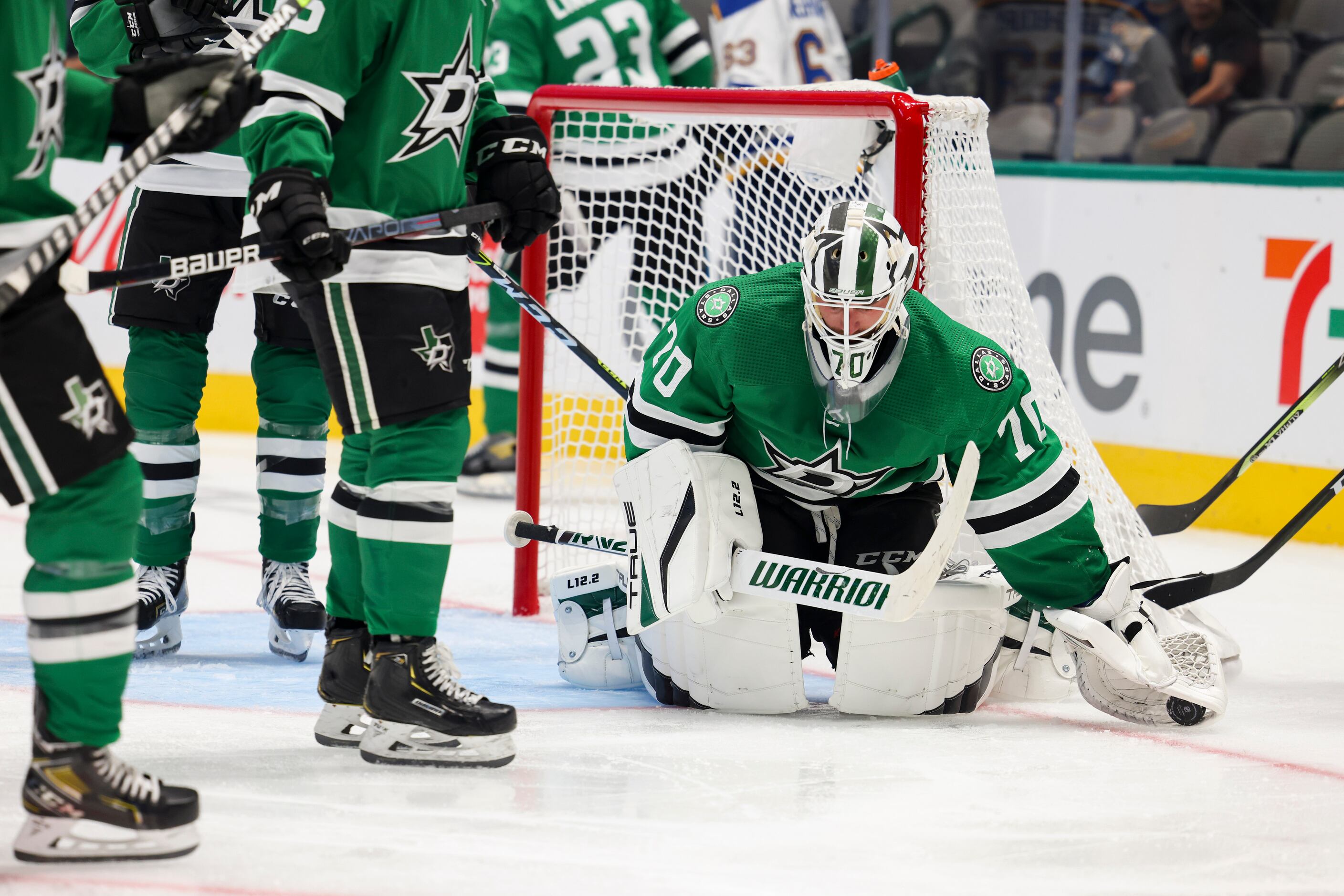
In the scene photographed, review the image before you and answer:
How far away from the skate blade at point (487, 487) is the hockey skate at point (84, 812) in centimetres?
320

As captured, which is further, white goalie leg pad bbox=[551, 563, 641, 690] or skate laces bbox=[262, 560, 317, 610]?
skate laces bbox=[262, 560, 317, 610]

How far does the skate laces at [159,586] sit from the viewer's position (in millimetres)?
2891

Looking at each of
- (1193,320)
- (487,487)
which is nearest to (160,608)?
(487,487)

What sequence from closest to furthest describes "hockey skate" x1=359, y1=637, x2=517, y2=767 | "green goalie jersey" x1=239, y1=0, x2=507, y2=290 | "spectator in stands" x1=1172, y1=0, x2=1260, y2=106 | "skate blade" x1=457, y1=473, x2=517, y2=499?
"green goalie jersey" x1=239, y1=0, x2=507, y2=290 < "hockey skate" x1=359, y1=637, x2=517, y2=767 < "spectator in stands" x1=1172, y1=0, x2=1260, y2=106 < "skate blade" x1=457, y1=473, x2=517, y2=499

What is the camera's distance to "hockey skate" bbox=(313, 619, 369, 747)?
234cm

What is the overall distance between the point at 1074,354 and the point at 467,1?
3000 mm

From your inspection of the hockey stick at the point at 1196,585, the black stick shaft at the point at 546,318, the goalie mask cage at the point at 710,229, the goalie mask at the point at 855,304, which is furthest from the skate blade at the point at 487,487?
the goalie mask at the point at 855,304

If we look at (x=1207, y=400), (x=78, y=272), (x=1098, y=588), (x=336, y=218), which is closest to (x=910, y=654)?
(x=1098, y=588)

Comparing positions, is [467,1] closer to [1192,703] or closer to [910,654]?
[910,654]

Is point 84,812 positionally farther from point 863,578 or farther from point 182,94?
point 863,578

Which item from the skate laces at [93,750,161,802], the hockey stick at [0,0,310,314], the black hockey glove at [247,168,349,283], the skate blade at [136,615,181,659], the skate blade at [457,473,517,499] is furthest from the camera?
the skate blade at [457,473,517,499]

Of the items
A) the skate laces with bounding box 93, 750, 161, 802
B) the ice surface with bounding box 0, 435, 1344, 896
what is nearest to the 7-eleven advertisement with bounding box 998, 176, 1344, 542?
the ice surface with bounding box 0, 435, 1344, 896

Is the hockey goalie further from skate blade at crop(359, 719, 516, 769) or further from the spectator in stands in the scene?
the spectator in stands

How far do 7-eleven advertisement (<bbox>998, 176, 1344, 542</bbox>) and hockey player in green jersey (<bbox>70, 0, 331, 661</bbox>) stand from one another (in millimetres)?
2551
